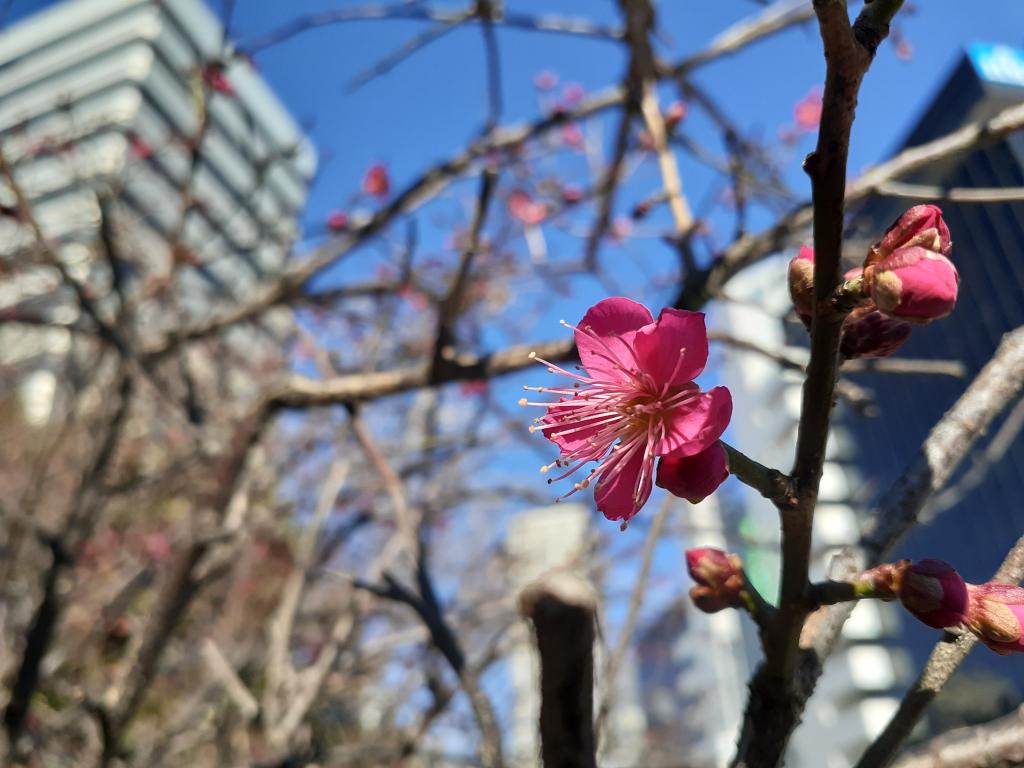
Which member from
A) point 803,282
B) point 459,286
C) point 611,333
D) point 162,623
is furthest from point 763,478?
point 162,623

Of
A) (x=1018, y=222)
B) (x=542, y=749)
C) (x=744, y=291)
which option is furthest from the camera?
(x=744, y=291)

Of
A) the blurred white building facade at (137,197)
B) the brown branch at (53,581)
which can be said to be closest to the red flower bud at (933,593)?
the brown branch at (53,581)

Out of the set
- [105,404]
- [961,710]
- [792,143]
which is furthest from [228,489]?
[792,143]

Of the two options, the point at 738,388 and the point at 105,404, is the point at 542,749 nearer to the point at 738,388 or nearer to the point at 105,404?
the point at 738,388

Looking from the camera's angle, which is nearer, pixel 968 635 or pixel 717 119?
pixel 968 635

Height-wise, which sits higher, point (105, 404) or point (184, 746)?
point (105, 404)

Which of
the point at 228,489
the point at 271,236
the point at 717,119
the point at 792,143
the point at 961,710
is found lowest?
the point at 961,710

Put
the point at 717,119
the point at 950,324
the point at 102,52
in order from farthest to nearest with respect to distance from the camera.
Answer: the point at 102,52
the point at 717,119
the point at 950,324
